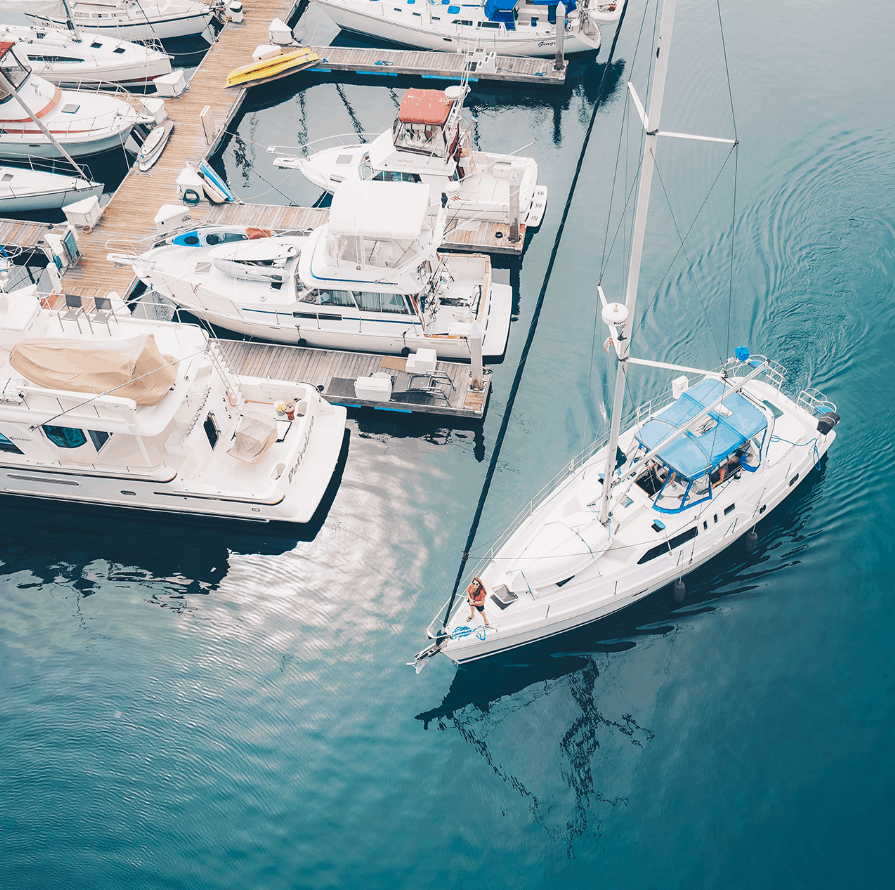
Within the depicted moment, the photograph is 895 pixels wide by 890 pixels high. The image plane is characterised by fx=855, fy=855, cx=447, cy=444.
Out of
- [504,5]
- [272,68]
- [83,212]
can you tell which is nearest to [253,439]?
[83,212]

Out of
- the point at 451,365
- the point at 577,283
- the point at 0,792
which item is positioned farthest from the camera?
the point at 577,283

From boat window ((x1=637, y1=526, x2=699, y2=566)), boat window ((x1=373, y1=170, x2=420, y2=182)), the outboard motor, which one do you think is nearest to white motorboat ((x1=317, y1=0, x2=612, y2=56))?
boat window ((x1=373, y1=170, x2=420, y2=182))

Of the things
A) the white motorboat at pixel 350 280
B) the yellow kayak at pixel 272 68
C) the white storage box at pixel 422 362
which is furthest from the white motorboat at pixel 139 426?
the yellow kayak at pixel 272 68

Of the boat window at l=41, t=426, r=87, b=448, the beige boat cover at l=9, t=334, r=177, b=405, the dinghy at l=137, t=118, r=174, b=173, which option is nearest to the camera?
the beige boat cover at l=9, t=334, r=177, b=405

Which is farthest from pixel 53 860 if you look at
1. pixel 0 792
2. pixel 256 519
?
A: pixel 256 519

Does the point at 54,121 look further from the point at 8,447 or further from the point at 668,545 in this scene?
the point at 668,545

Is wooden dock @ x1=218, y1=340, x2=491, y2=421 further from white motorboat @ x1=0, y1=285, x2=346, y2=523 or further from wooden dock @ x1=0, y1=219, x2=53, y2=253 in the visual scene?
wooden dock @ x1=0, y1=219, x2=53, y2=253

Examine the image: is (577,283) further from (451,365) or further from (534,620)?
(534,620)
